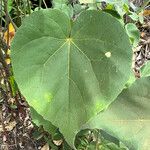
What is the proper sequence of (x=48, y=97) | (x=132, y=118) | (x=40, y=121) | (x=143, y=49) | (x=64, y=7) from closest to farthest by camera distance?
(x=132, y=118) → (x=48, y=97) → (x=40, y=121) → (x=64, y=7) → (x=143, y=49)

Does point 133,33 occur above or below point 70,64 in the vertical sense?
below

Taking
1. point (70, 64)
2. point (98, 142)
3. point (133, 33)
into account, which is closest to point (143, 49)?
point (133, 33)

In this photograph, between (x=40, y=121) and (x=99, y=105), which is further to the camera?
(x=40, y=121)

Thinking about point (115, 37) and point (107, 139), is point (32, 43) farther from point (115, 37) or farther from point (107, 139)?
A: point (107, 139)

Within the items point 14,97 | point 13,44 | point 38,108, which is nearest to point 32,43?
point 13,44

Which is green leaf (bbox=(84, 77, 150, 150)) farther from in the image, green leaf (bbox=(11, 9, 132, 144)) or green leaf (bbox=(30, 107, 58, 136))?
green leaf (bbox=(30, 107, 58, 136))

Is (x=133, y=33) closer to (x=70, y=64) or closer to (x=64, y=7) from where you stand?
(x=64, y=7)

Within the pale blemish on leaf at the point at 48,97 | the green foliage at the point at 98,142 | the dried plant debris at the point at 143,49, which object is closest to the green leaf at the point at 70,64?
the pale blemish on leaf at the point at 48,97
